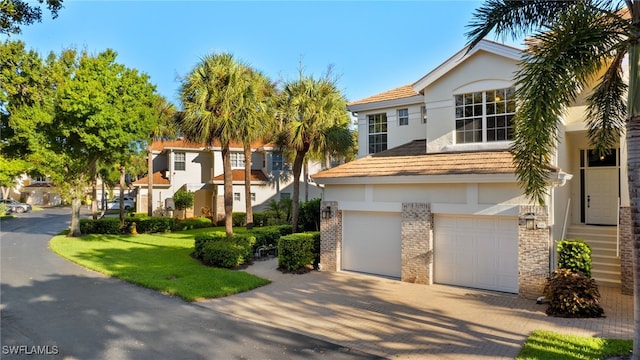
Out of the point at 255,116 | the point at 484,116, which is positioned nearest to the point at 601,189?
the point at 484,116

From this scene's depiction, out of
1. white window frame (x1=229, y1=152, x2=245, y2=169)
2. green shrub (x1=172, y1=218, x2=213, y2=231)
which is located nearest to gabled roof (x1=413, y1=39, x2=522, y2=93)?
green shrub (x1=172, y1=218, x2=213, y2=231)

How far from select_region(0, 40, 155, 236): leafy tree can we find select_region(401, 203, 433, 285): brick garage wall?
18.3 metres

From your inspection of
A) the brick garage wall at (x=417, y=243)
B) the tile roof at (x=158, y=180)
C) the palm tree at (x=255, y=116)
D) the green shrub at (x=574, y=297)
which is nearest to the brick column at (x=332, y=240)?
the brick garage wall at (x=417, y=243)

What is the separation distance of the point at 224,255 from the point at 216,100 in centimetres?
611

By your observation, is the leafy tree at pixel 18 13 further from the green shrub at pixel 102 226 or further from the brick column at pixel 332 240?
the green shrub at pixel 102 226

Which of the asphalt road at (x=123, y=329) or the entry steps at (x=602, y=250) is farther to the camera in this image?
the entry steps at (x=602, y=250)

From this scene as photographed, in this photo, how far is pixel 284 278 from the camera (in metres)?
13.6

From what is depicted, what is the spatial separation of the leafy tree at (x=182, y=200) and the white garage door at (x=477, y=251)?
2419 cm

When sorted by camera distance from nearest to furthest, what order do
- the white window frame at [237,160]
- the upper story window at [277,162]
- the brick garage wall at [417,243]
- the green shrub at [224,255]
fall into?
the brick garage wall at [417,243] → the green shrub at [224,255] → the upper story window at [277,162] → the white window frame at [237,160]

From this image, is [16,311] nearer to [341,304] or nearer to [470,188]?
[341,304]

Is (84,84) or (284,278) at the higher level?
(84,84)

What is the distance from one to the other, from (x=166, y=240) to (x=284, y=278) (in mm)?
12691

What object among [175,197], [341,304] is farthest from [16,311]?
[175,197]

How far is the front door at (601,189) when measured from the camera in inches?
561
